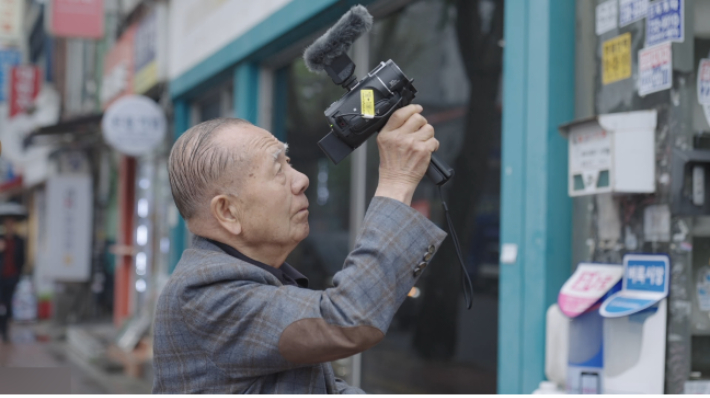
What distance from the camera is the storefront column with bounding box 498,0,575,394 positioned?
3.32 metres

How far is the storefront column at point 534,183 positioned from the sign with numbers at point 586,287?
0.74ft

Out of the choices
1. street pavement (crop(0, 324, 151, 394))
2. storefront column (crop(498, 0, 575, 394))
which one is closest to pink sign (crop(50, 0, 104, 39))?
street pavement (crop(0, 324, 151, 394))

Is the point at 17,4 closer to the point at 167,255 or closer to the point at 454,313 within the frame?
the point at 167,255

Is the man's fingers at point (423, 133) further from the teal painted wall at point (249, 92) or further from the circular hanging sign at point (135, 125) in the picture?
the circular hanging sign at point (135, 125)

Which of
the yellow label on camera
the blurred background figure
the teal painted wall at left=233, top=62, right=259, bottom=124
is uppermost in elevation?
the teal painted wall at left=233, top=62, right=259, bottom=124

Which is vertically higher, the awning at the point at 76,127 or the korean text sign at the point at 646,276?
the awning at the point at 76,127

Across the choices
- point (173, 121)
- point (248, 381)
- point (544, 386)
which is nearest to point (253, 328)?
point (248, 381)

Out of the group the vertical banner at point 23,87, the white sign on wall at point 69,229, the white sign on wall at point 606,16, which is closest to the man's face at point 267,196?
the white sign on wall at point 606,16

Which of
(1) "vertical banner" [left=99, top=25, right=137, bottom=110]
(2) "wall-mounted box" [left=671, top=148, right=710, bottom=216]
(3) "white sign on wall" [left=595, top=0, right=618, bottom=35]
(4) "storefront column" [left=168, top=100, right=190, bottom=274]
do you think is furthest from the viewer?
(1) "vertical banner" [left=99, top=25, right=137, bottom=110]

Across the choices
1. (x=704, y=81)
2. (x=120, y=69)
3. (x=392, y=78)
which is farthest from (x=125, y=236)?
(x=392, y=78)

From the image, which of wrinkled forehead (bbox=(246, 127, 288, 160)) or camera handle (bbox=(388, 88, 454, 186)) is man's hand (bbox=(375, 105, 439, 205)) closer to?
camera handle (bbox=(388, 88, 454, 186))

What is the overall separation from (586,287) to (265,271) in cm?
184

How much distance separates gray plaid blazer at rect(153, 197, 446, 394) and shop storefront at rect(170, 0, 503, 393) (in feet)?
11.8

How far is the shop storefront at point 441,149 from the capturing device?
17.2ft
